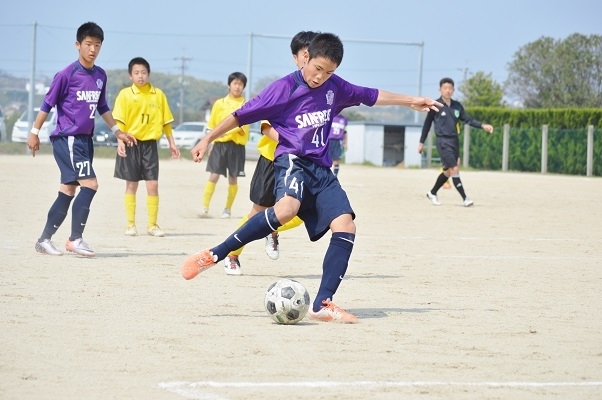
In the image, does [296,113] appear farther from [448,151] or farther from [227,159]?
[448,151]

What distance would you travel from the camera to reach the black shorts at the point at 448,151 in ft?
62.0

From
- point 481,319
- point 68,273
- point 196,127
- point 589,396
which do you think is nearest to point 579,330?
point 481,319

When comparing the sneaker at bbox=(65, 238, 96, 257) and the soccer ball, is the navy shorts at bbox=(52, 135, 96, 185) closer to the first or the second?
the sneaker at bbox=(65, 238, 96, 257)

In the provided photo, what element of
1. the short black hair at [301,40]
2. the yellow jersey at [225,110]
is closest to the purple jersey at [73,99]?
the short black hair at [301,40]

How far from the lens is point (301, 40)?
28.3 ft

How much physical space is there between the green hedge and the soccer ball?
102ft

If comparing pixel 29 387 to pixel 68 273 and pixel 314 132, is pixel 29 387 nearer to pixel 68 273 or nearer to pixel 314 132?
pixel 314 132

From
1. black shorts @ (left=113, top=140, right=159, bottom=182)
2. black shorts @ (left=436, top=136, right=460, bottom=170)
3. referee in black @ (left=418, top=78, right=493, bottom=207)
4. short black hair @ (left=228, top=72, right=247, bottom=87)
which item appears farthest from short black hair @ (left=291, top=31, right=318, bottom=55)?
black shorts @ (left=436, top=136, right=460, bottom=170)

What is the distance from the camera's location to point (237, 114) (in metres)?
7.28

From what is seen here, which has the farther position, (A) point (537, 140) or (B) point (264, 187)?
(A) point (537, 140)

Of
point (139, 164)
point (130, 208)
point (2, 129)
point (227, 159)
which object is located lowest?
point (130, 208)

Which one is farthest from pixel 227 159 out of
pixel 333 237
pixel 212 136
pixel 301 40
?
pixel 333 237

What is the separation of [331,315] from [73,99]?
170 inches

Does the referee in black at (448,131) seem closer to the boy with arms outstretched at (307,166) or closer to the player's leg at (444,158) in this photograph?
the player's leg at (444,158)
